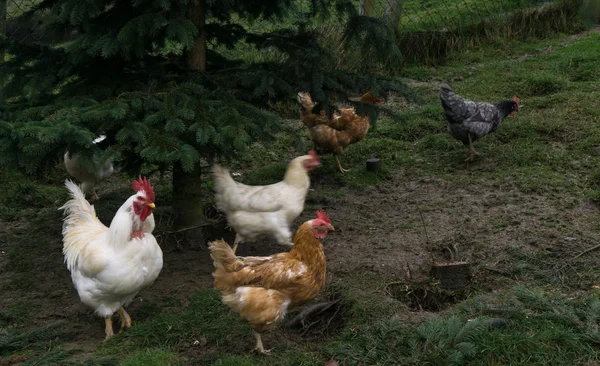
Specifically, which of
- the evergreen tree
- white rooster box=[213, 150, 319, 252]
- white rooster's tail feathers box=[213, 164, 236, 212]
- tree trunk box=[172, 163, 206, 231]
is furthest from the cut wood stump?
tree trunk box=[172, 163, 206, 231]

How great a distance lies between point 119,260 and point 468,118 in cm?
432

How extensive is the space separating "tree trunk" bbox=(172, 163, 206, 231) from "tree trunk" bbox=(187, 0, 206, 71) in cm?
91

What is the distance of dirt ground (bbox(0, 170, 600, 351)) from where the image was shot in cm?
488

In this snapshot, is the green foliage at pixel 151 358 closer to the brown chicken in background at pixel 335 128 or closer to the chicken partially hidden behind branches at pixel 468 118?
the brown chicken in background at pixel 335 128

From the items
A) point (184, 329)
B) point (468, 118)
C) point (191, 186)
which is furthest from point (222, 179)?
point (468, 118)

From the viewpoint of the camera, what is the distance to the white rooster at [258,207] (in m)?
5.28

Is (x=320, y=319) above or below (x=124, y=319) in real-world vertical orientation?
above

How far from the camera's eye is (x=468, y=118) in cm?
704

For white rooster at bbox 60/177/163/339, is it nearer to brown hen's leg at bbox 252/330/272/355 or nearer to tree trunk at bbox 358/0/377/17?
brown hen's leg at bbox 252/330/272/355

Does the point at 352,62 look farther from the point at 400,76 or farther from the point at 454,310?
the point at 454,310

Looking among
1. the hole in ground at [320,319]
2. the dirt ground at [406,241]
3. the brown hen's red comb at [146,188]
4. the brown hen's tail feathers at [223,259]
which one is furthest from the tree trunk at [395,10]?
the brown hen's tail feathers at [223,259]

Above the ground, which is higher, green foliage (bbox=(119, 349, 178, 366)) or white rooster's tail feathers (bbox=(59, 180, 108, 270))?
white rooster's tail feathers (bbox=(59, 180, 108, 270))

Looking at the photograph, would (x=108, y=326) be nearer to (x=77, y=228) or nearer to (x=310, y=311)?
(x=77, y=228)

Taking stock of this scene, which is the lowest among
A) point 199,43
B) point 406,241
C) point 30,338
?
point 30,338
